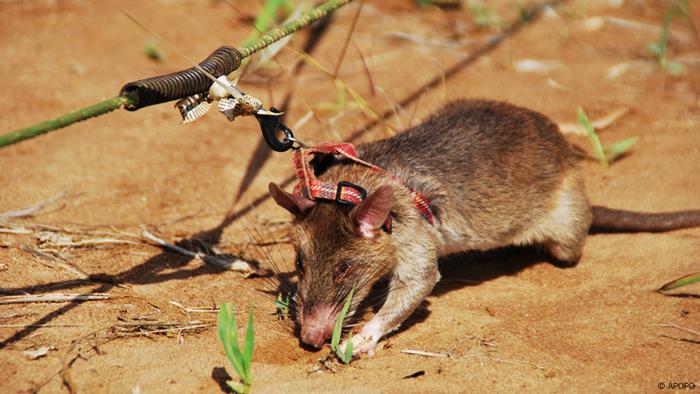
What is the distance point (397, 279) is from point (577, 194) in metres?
1.52

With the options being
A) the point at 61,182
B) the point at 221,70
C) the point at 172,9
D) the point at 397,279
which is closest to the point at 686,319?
the point at 397,279

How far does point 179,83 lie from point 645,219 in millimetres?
3297

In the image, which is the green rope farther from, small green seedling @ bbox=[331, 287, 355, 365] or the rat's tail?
the rat's tail

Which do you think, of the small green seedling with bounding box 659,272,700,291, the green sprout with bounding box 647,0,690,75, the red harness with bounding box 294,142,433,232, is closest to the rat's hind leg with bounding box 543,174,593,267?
the small green seedling with bounding box 659,272,700,291

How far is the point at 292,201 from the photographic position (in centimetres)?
378

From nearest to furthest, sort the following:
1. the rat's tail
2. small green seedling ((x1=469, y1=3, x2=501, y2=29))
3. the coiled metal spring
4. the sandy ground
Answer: the coiled metal spring → the sandy ground → the rat's tail → small green seedling ((x1=469, y1=3, x2=501, y2=29))

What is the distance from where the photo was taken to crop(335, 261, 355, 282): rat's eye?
3.86 metres

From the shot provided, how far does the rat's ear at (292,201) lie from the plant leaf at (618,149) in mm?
3001

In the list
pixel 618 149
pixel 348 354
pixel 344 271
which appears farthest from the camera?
pixel 618 149

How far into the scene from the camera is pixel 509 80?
282 inches

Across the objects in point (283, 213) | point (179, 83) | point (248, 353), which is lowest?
point (283, 213)

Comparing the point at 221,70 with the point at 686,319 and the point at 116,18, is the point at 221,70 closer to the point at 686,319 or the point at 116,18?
the point at 686,319

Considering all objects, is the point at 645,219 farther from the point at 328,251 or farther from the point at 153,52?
the point at 153,52

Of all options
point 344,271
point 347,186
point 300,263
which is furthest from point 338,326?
→ point 347,186
